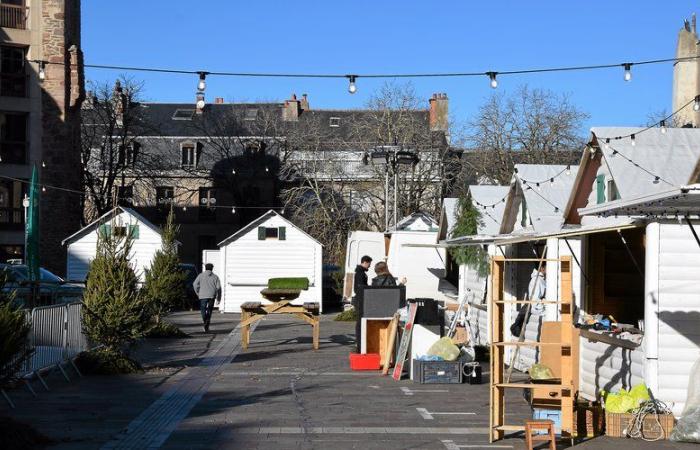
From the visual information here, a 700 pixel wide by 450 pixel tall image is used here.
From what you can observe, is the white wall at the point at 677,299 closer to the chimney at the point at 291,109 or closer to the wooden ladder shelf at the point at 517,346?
the wooden ladder shelf at the point at 517,346

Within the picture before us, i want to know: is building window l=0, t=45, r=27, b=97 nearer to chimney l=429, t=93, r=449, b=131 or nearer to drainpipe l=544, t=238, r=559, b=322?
chimney l=429, t=93, r=449, b=131

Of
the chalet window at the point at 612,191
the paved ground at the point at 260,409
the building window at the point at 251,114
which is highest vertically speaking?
the building window at the point at 251,114

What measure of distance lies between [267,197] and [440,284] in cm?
3814

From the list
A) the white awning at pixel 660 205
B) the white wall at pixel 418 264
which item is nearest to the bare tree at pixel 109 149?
the white wall at pixel 418 264

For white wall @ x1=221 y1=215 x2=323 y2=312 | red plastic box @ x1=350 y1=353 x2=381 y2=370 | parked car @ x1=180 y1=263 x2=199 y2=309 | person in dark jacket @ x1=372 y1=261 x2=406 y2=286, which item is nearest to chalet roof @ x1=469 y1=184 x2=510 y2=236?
person in dark jacket @ x1=372 y1=261 x2=406 y2=286

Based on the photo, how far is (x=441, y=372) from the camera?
55.5ft

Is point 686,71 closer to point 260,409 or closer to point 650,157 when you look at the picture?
point 650,157

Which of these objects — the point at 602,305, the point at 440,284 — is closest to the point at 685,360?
the point at 602,305

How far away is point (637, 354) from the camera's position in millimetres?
12531

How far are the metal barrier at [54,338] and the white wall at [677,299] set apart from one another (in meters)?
8.12

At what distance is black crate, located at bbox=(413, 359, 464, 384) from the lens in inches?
665

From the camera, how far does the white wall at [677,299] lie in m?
12.0

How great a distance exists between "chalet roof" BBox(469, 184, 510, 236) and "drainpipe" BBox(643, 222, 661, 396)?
10.8 metres

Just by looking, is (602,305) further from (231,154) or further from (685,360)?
(231,154)
